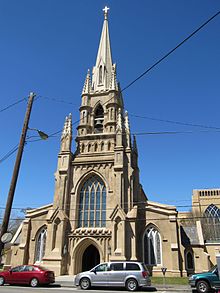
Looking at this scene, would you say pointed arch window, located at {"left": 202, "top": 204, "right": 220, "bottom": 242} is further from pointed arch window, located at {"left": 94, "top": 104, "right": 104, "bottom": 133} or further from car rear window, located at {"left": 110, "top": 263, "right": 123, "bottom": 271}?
car rear window, located at {"left": 110, "top": 263, "right": 123, "bottom": 271}

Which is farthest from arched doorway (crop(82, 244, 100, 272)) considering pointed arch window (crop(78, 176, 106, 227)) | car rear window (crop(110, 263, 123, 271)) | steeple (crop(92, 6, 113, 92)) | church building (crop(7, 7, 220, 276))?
steeple (crop(92, 6, 113, 92))

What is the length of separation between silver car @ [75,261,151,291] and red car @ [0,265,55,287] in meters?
2.36

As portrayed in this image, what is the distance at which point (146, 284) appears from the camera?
15.9m

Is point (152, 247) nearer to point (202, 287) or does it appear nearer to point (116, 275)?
point (116, 275)

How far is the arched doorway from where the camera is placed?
29.6 m

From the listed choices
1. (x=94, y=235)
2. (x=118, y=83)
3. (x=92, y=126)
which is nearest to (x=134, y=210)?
(x=94, y=235)

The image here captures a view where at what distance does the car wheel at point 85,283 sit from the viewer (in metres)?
16.5

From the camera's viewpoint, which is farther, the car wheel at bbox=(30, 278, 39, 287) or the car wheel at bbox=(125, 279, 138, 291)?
the car wheel at bbox=(30, 278, 39, 287)

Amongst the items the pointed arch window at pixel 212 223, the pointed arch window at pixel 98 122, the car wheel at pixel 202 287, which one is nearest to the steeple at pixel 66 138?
the pointed arch window at pixel 98 122

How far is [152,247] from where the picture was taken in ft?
90.4

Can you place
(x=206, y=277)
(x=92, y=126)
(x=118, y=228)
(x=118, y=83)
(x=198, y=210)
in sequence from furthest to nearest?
1. (x=198, y=210)
2. (x=118, y=83)
3. (x=92, y=126)
4. (x=118, y=228)
5. (x=206, y=277)

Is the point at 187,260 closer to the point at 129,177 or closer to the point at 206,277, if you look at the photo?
the point at 129,177

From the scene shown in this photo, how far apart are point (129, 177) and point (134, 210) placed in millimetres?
3690

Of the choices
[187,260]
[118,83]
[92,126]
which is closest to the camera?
[187,260]
